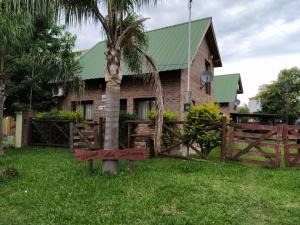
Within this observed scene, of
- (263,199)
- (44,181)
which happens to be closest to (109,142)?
(44,181)

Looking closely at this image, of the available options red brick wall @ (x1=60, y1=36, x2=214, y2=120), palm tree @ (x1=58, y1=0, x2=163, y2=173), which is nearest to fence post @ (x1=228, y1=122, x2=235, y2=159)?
palm tree @ (x1=58, y1=0, x2=163, y2=173)

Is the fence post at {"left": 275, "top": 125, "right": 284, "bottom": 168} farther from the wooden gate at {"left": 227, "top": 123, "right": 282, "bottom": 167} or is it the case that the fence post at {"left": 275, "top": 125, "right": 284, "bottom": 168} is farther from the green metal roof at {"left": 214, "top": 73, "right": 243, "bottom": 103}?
the green metal roof at {"left": 214, "top": 73, "right": 243, "bottom": 103}

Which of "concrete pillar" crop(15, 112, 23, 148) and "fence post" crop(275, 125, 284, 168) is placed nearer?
"fence post" crop(275, 125, 284, 168)

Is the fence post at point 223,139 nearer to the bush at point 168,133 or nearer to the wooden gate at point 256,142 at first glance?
the wooden gate at point 256,142

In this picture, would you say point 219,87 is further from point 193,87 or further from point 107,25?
point 107,25

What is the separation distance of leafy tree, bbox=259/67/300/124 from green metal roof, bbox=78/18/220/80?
19.1 meters

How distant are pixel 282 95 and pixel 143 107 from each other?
23.7 metres

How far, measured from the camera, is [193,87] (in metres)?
16.3

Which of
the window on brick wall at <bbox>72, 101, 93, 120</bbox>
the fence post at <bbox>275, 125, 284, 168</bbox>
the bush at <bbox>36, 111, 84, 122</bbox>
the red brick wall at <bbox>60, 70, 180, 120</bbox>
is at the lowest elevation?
the fence post at <bbox>275, 125, 284, 168</bbox>

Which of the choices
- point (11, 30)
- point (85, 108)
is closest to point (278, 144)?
point (11, 30)

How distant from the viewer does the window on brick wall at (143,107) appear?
15.9 meters

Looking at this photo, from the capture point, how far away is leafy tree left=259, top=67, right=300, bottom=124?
3416 cm

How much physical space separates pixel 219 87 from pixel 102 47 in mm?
15810

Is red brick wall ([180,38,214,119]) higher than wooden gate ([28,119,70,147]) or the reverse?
higher
